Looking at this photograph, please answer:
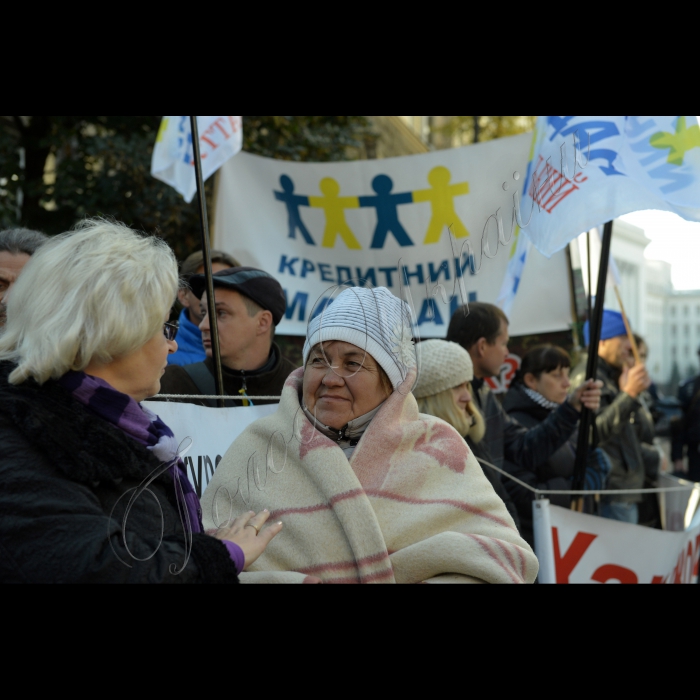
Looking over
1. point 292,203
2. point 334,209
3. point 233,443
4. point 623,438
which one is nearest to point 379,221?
point 334,209

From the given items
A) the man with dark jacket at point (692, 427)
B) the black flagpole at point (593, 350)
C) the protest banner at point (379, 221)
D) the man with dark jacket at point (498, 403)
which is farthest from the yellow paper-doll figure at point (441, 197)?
the man with dark jacket at point (692, 427)

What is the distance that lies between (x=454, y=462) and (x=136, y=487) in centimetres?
86

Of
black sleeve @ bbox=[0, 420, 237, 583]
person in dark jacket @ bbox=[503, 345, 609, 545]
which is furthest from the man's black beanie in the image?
black sleeve @ bbox=[0, 420, 237, 583]

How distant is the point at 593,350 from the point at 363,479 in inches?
72.0

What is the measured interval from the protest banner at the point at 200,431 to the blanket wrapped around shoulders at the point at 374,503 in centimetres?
38

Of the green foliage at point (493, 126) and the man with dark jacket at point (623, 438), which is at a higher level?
the green foliage at point (493, 126)

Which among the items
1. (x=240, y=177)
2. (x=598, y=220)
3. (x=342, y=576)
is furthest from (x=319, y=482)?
(x=240, y=177)

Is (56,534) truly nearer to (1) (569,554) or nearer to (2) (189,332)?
(2) (189,332)

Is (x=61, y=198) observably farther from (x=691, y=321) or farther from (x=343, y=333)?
(x=691, y=321)

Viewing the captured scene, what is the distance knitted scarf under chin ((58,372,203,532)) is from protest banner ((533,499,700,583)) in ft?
6.78

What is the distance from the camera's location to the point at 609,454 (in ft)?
15.2

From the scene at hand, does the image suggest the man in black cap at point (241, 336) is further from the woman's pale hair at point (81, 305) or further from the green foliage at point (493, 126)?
the green foliage at point (493, 126)

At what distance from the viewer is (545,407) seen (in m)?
4.12

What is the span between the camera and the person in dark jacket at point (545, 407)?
12.2ft
